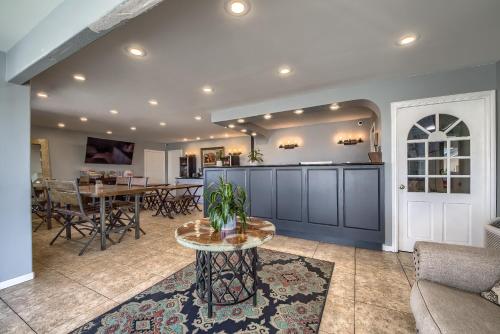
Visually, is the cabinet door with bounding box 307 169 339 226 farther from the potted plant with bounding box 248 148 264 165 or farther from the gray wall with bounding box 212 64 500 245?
the potted plant with bounding box 248 148 264 165

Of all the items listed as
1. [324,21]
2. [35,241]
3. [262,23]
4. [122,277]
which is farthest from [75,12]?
[35,241]

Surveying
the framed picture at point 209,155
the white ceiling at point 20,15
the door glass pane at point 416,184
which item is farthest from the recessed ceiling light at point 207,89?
the framed picture at point 209,155

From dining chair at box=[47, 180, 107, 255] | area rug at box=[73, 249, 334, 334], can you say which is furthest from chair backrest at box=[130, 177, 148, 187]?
area rug at box=[73, 249, 334, 334]

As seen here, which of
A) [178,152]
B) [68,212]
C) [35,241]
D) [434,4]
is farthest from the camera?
[178,152]

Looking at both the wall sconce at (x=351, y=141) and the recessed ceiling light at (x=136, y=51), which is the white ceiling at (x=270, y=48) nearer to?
the recessed ceiling light at (x=136, y=51)

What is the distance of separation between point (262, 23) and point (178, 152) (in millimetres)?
8181

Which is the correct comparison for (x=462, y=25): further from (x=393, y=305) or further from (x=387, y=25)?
(x=393, y=305)

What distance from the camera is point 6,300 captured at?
1.77m

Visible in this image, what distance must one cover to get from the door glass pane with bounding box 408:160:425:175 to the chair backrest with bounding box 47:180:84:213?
4442 millimetres

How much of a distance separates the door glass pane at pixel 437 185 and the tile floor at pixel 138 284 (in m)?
0.94

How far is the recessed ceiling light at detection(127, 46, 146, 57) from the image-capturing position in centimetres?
207

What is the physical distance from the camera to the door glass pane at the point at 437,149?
2683mm

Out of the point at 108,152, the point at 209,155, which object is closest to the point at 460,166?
the point at 209,155

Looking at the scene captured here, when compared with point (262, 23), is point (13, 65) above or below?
below
